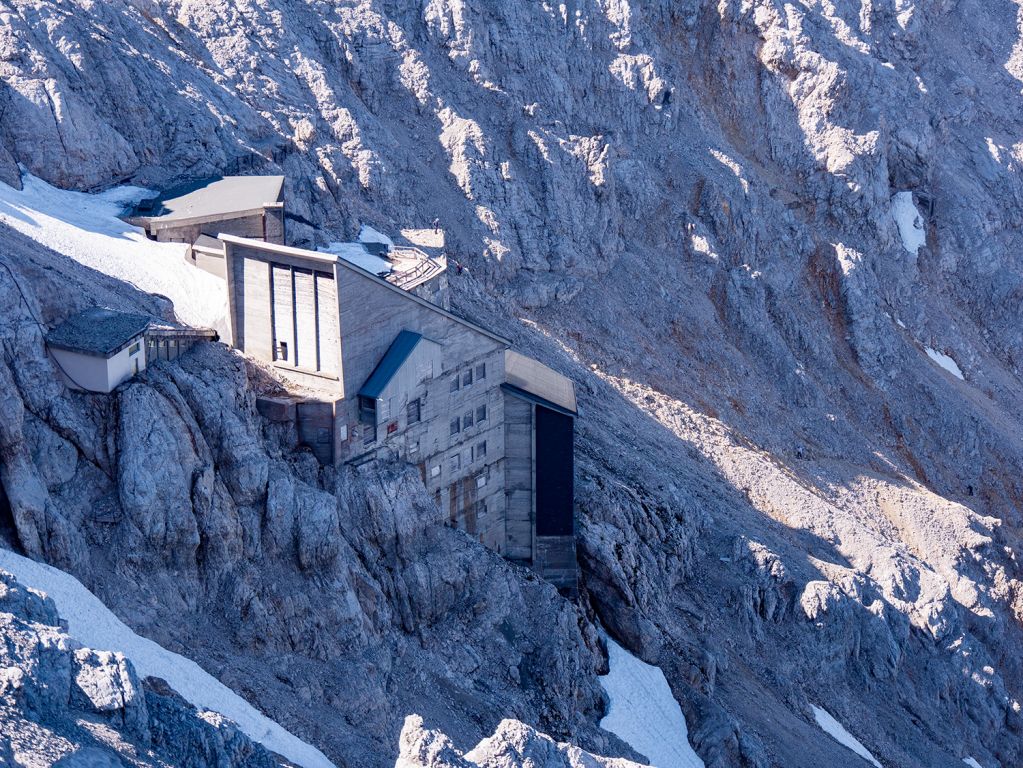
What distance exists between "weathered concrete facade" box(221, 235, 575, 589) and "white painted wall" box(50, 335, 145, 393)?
5.33 m

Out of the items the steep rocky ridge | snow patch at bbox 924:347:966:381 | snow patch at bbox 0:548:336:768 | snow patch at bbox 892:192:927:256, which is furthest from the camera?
snow patch at bbox 892:192:927:256

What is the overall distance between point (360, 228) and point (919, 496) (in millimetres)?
29469

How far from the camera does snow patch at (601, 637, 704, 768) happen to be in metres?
43.8

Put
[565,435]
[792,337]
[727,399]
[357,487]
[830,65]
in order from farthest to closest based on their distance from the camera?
[830,65], [792,337], [727,399], [565,435], [357,487]

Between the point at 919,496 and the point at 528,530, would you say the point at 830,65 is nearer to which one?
the point at 919,496

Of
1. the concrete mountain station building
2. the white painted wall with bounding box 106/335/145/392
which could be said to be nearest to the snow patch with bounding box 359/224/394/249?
the concrete mountain station building

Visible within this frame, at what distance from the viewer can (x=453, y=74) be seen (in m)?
71.5

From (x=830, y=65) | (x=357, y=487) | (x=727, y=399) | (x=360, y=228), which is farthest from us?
(x=830, y=65)

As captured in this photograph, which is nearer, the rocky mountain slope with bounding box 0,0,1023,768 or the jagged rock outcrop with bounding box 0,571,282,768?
the jagged rock outcrop with bounding box 0,571,282,768

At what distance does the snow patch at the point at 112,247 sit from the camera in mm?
44156

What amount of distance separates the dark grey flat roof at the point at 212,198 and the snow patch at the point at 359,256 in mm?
3134

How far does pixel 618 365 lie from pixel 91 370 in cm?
3339

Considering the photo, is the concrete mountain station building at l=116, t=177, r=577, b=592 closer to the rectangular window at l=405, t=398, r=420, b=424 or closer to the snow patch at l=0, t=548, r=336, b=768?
the rectangular window at l=405, t=398, r=420, b=424

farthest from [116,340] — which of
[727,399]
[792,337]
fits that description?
[792,337]
